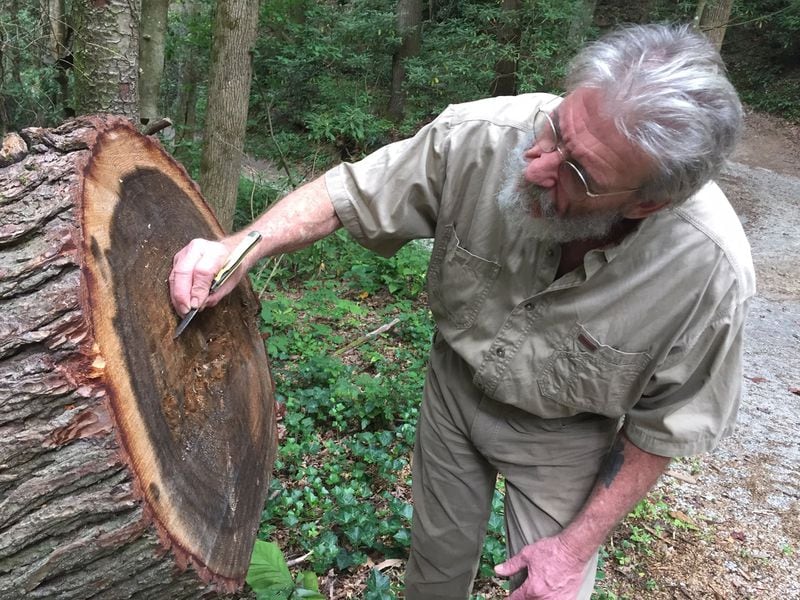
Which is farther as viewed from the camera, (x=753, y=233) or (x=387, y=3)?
(x=387, y=3)

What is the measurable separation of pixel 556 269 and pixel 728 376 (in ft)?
1.61

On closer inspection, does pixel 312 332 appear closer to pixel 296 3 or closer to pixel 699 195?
pixel 699 195

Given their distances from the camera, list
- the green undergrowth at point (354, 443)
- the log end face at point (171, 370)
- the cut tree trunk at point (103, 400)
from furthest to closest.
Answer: the green undergrowth at point (354, 443)
the log end face at point (171, 370)
the cut tree trunk at point (103, 400)

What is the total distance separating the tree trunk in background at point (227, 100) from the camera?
399 centimetres

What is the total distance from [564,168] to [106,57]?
218 cm

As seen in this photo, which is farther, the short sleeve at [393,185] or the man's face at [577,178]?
the short sleeve at [393,185]

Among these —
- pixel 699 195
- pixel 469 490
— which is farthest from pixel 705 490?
pixel 699 195

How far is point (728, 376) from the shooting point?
1.45m

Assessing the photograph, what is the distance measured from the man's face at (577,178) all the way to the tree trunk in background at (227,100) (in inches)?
118

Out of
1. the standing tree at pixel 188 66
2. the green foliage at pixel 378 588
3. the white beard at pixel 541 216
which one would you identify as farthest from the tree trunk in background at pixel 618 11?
the green foliage at pixel 378 588

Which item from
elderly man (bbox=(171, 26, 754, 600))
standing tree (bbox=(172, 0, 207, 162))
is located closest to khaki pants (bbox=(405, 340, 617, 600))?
elderly man (bbox=(171, 26, 754, 600))

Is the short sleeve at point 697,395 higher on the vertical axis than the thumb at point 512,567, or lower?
higher

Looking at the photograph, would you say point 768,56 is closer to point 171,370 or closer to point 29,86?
point 29,86

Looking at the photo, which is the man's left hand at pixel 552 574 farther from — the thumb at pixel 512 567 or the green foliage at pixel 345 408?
the green foliage at pixel 345 408
